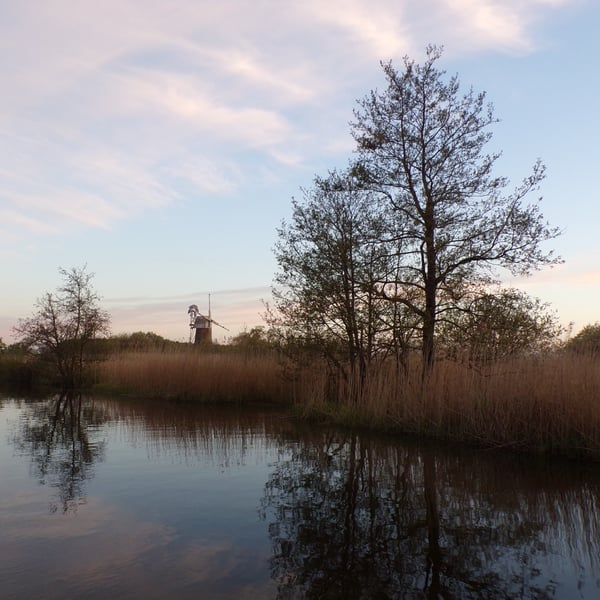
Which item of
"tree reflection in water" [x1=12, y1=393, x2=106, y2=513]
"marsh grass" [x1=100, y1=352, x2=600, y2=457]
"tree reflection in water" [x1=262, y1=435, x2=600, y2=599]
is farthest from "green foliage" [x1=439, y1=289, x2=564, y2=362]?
"tree reflection in water" [x1=12, y1=393, x2=106, y2=513]

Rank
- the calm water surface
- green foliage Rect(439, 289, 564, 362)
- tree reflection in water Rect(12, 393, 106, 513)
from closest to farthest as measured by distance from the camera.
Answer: the calm water surface < tree reflection in water Rect(12, 393, 106, 513) < green foliage Rect(439, 289, 564, 362)

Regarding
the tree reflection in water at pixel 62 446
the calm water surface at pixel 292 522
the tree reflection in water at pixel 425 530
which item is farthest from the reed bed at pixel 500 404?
the tree reflection in water at pixel 62 446

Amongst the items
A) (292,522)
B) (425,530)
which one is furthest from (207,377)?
(425,530)

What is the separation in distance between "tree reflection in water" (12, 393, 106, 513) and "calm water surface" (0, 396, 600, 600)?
59 mm

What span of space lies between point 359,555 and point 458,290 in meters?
9.36

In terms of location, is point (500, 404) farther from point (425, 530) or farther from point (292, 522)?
point (292, 522)

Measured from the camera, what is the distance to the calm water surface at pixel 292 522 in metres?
4.41

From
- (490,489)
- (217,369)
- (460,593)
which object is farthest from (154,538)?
(217,369)

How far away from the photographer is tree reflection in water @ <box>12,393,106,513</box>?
24.7ft

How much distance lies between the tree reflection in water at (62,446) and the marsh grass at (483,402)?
573cm

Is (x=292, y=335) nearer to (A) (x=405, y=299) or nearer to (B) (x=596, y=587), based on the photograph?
(A) (x=405, y=299)

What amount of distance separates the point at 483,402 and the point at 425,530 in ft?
17.6

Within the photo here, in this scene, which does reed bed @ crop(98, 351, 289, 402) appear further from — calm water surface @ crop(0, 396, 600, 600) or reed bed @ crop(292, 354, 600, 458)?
calm water surface @ crop(0, 396, 600, 600)

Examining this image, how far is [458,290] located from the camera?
1341 cm
